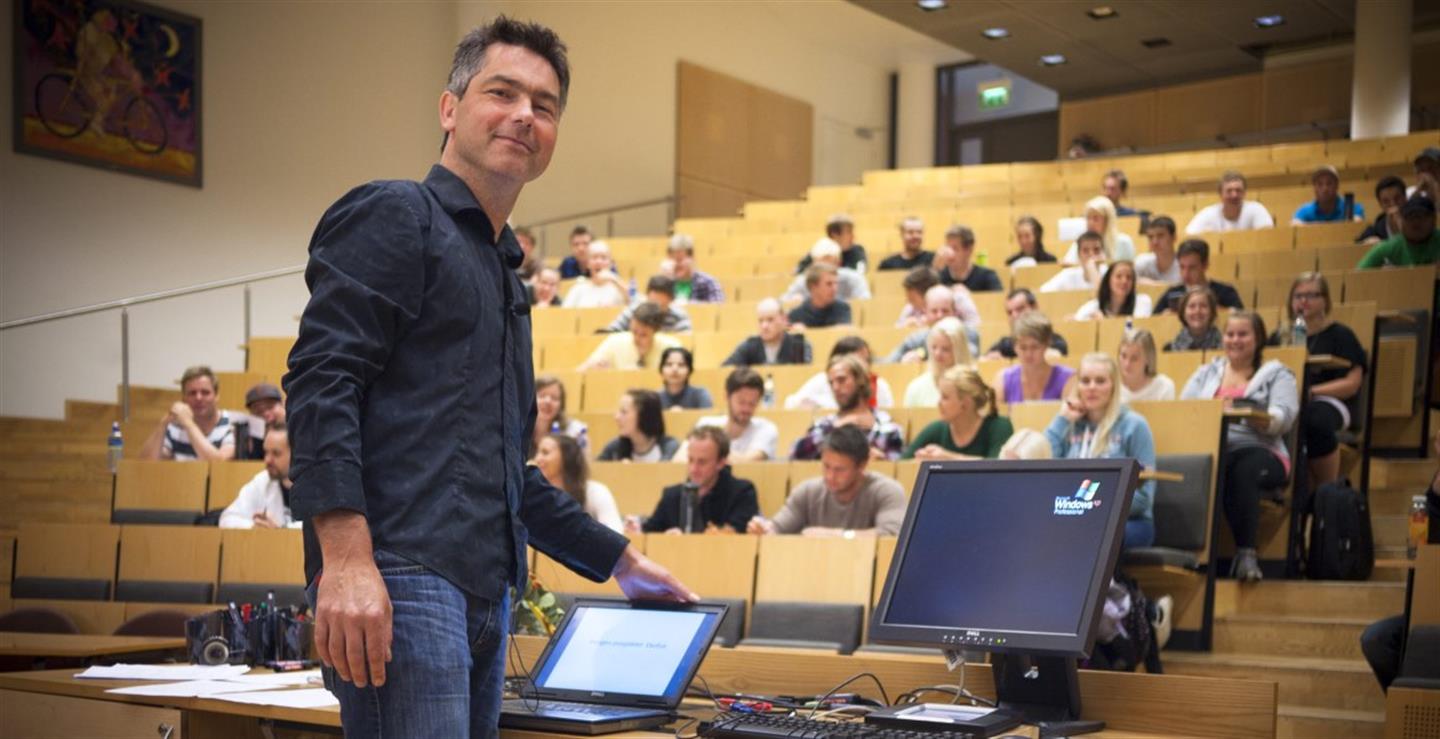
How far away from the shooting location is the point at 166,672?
2439 mm

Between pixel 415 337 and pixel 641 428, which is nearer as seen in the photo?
pixel 415 337

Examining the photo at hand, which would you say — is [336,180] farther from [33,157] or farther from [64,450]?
[64,450]

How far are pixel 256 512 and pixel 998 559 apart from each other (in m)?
3.37

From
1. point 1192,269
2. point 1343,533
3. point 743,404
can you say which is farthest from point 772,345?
point 1343,533

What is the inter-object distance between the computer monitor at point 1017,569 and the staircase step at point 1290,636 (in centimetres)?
243

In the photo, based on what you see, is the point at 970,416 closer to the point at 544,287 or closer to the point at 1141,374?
the point at 1141,374

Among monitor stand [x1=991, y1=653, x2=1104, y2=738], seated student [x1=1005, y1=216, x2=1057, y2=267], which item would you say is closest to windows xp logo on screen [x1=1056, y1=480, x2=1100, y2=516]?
monitor stand [x1=991, y1=653, x2=1104, y2=738]

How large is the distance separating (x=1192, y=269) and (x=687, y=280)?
2678 mm

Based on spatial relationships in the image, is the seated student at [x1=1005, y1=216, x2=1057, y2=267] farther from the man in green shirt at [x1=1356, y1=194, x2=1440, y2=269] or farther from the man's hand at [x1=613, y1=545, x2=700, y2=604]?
the man's hand at [x1=613, y1=545, x2=700, y2=604]

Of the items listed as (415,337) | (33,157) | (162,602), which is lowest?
(162,602)

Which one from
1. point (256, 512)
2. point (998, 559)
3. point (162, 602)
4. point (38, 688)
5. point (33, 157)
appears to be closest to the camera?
point (998, 559)

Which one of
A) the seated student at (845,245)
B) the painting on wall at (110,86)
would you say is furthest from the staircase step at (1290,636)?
the painting on wall at (110,86)

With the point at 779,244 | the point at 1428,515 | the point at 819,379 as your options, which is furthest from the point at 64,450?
the point at 1428,515

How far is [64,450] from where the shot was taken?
260 inches
